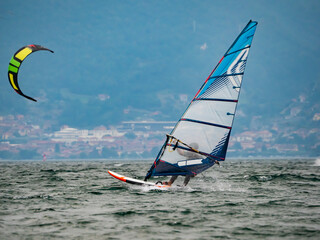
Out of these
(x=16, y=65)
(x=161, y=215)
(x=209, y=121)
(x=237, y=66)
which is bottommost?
(x=161, y=215)

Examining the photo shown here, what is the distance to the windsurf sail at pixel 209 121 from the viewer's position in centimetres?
1797

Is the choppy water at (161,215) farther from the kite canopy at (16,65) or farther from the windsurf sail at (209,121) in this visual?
the kite canopy at (16,65)

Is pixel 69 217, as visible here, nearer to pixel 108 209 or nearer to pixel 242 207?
pixel 108 209

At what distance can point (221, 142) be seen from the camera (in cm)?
1827

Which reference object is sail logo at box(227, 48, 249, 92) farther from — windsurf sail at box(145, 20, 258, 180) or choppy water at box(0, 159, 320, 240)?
choppy water at box(0, 159, 320, 240)

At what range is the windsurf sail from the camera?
59.0 ft

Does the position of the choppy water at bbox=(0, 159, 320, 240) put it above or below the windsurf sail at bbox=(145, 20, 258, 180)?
below

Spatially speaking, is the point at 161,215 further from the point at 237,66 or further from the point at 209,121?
the point at 237,66

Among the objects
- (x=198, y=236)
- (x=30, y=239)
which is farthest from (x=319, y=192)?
(x=30, y=239)

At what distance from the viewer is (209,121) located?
1802 centimetres

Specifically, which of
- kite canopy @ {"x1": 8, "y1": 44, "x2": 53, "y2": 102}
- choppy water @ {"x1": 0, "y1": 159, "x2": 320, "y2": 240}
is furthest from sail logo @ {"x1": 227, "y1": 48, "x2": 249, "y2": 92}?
kite canopy @ {"x1": 8, "y1": 44, "x2": 53, "y2": 102}

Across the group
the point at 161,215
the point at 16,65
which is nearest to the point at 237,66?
the point at 161,215

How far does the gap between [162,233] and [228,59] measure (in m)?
9.41

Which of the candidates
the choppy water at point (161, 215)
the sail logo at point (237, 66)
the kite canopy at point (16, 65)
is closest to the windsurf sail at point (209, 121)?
the sail logo at point (237, 66)
